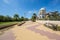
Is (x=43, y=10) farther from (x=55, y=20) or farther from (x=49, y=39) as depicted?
(x=49, y=39)

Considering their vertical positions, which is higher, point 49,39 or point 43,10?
point 43,10

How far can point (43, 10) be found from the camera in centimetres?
6588

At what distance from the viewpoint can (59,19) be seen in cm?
2172

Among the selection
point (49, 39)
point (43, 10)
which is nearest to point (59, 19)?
point (49, 39)

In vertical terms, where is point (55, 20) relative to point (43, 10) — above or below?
below

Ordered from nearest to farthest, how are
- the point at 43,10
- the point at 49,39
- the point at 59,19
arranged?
the point at 49,39 → the point at 59,19 → the point at 43,10

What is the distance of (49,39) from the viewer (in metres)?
7.48

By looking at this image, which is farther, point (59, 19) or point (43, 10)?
point (43, 10)

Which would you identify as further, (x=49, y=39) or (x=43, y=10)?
(x=43, y=10)

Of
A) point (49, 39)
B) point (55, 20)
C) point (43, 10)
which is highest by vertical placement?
point (43, 10)

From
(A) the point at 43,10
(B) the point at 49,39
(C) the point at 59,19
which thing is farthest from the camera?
(A) the point at 43,10

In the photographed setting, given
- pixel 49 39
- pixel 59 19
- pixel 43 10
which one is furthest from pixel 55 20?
pixel 43 10

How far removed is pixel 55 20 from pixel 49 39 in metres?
16.4

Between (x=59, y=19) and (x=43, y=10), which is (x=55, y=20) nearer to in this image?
(x=59, y=19)
